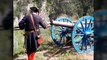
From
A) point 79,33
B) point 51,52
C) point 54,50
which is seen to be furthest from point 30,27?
point 54,50

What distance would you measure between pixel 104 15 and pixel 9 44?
0.88 ft

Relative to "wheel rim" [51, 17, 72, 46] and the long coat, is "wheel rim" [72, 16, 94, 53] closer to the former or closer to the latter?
"wheel rim" [51, 17, 72, 46]

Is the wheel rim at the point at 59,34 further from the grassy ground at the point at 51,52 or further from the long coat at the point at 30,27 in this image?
the long coat at the point at 30,27

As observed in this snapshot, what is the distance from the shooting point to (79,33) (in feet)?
23.1

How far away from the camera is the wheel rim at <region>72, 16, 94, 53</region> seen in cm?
699

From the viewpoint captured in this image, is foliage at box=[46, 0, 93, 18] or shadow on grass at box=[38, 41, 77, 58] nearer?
shadow on grass at box=[38, 41, 77, 58]

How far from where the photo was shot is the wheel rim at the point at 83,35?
22.9 feet

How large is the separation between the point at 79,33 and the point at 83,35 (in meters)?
0.17

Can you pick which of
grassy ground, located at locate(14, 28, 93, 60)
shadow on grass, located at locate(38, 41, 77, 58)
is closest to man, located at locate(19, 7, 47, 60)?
grassy ground, located at locate(14, 28, 93, 60)

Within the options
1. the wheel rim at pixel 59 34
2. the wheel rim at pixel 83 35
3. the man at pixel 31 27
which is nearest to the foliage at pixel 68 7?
the wheel rim at pixel 59 34

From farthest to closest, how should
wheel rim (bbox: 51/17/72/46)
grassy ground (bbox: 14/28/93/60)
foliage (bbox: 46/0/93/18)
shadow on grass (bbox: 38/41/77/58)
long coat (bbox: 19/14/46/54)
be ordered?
1. foliage (bbox: 46/0/93/18)
2. wheel rim (bbox: 51/17/72/46)
3. shadow on grass (bbox: 38/41/77/58)
4. grassy ground (bbox: 14/28/93/60)
5. long coat (bbox: 19/14/46/54)

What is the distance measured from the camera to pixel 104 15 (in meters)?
0.83

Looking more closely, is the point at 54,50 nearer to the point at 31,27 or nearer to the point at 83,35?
the point at 83,35

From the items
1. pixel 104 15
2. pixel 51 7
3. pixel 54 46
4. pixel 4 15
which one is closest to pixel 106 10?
pixel 104 15
